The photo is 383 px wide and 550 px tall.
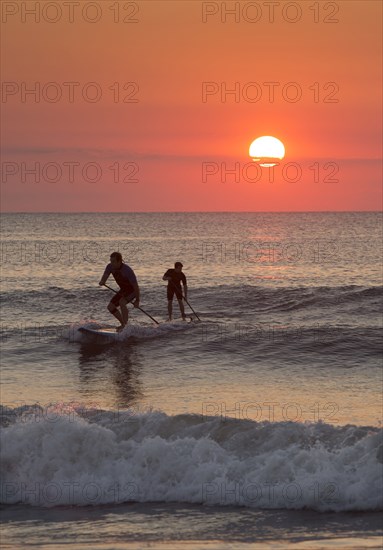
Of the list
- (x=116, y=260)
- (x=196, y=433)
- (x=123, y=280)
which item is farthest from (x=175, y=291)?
(x=196, y=433)

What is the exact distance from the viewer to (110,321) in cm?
2798

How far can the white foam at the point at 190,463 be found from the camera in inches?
408

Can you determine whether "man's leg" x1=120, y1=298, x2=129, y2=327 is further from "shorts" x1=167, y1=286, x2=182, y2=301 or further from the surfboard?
"shorts" x1=167, y1=286, x2=182, y2=301

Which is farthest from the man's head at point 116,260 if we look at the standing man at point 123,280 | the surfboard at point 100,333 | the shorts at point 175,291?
the shorts at point 175,291

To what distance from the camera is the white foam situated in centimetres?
1035

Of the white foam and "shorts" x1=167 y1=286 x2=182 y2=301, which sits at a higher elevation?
"shorts" x1=167 y1=286 x2=182 y2=301

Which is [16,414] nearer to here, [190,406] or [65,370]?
[190,406]

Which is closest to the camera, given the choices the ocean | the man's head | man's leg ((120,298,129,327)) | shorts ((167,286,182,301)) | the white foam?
the ocean

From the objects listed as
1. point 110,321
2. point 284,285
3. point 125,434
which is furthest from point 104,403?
point 284,285

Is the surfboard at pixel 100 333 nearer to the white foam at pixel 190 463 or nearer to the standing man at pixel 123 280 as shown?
the standing man at pixel 123 280

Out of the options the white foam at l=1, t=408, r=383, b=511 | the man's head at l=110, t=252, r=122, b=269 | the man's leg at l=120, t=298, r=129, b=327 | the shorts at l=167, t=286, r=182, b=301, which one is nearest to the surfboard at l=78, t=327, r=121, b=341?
the man's leg at l=120, t=298, r=129, b=327

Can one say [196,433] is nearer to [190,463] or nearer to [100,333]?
[190,463]

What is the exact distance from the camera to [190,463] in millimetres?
11062

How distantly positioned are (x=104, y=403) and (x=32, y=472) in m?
4.03
